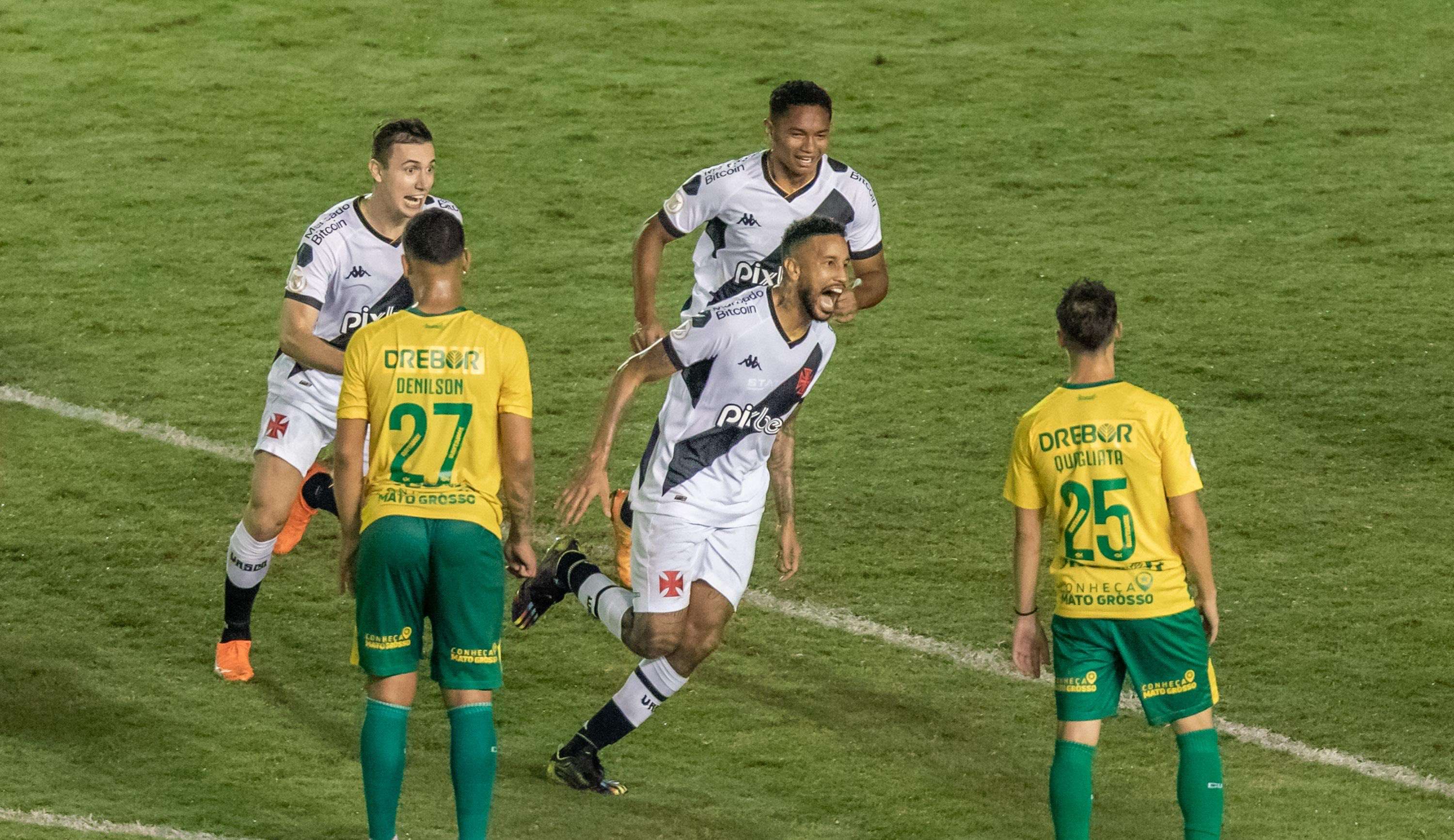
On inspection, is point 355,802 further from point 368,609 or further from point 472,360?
point 472,360

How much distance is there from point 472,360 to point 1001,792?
225 cm

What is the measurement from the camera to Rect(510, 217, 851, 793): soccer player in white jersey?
5770mm

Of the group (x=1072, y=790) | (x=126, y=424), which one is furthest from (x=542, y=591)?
(x=126, y=424)

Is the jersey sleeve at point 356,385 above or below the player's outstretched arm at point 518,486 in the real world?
above

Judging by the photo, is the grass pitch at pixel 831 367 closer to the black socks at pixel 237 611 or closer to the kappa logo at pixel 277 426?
the black socks at pixel 237 611

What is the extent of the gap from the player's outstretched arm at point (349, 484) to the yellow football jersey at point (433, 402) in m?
0.04

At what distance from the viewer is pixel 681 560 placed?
234 inches

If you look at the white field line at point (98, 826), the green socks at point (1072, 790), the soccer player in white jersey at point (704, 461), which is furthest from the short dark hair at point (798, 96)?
the white field line at point (98, 826)

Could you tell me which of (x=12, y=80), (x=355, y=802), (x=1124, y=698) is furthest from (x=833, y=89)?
(x=355, y=802)

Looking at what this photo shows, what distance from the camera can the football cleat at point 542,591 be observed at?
659 cm

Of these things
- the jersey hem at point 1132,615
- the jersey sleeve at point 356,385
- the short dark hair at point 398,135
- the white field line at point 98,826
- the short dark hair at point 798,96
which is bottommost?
the white field line at point 98,826

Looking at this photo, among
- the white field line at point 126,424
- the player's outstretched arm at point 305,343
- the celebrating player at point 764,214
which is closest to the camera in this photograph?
the player's outstretched arm at point 305,343

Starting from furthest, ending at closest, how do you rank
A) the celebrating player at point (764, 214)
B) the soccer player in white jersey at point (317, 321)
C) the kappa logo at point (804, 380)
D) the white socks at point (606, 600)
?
1. the celebrating player at point (764, 214)
2. the soccer player in white jersey at point (317, 321)
3. the white socks at point (606, 600)
4. the kappa logo at point (804, 380)

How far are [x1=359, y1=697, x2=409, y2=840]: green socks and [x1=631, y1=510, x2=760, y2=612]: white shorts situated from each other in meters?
1.17
